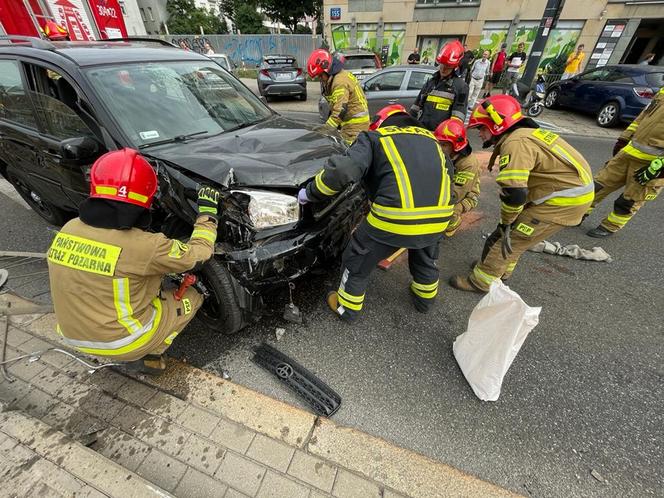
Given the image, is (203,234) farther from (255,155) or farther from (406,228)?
(406,228)

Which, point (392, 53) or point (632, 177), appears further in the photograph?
point (392, 53)

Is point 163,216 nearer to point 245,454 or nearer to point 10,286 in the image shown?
point 245,454

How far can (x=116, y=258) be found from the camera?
143 cm

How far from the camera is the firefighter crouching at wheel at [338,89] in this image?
149 inches

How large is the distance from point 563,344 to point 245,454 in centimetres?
231

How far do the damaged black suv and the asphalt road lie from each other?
1.78 feet

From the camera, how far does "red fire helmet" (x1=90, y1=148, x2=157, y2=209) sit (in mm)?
1392

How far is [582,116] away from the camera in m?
9.51

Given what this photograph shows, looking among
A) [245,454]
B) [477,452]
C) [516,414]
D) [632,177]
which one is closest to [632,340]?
[516,414]

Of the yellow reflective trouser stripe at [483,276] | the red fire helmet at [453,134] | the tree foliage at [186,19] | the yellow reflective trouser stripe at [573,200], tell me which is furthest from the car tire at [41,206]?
Result: the tree foliage at [186,19]

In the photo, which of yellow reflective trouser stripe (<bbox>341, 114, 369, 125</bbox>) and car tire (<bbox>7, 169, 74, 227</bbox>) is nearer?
car tire (<bbox>7, 169, 74, 227</bbox>)

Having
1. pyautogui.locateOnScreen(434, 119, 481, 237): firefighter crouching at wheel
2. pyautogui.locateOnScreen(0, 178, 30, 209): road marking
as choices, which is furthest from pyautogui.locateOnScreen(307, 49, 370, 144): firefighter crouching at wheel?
pyautogui.locateOnScreen(0, 178, 30, 209): road marking

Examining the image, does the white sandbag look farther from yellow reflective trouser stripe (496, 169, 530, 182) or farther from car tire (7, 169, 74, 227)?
car tire (7, 169, 74, 227)

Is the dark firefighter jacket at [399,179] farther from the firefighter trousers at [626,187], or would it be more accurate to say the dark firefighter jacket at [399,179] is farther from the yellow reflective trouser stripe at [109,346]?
the firefighter trousers at [626,187]
